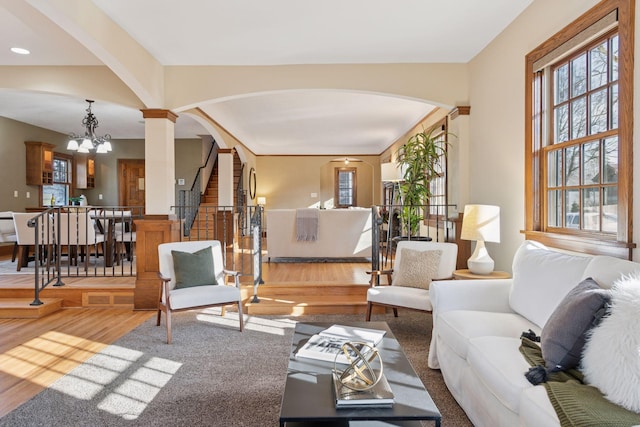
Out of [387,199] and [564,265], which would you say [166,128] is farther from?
[387,199]

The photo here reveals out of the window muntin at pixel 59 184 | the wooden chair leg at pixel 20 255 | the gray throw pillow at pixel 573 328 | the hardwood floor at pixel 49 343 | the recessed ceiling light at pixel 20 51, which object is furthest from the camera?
the window muntin at pixel 59 184

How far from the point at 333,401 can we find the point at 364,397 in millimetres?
132

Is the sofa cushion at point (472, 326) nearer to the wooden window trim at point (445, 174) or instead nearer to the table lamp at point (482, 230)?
the table lamp at point (482, 230)

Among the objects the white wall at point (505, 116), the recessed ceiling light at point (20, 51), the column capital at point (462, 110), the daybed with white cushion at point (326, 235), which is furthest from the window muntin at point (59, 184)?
the white wall at point (505, 116)

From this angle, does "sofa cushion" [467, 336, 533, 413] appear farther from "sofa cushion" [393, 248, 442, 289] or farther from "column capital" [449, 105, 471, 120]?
"column capital" [449, 105, 471, 120]

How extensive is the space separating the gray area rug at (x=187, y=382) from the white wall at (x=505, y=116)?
4.49 ft

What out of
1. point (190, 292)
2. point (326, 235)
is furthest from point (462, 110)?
point (190, 292)

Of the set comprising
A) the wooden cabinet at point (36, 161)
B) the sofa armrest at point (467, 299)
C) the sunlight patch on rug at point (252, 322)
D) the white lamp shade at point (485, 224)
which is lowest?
the sunlight patch on rug at point (252, 322)

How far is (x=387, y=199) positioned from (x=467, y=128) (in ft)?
19.8

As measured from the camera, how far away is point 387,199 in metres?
10.8

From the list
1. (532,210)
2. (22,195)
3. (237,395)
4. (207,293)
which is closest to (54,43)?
(207,293)

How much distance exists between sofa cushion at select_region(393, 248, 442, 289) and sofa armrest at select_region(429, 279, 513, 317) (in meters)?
0.86

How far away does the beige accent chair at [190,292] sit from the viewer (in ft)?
11.9

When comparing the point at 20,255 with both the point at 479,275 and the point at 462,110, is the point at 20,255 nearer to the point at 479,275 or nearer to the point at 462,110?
the point at 479,275
